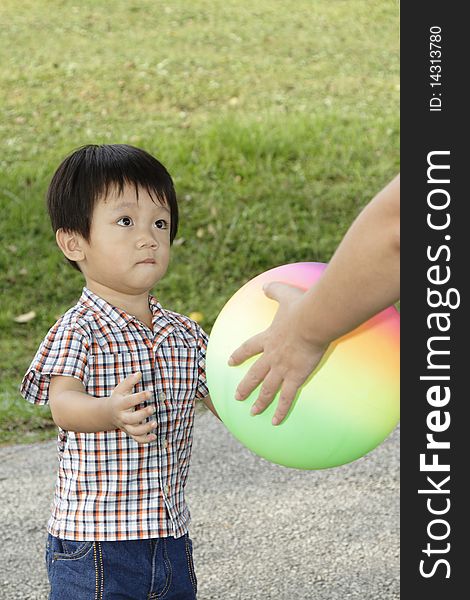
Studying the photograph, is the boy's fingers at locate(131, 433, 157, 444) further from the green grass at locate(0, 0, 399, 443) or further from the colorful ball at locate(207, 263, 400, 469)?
the green grass at locate(0, 0, 399, 443)

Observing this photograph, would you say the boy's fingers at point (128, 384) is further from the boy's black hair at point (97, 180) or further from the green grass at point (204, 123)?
the green grass at point (204, 123)

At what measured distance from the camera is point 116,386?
92.0 inches

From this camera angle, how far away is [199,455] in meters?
4.52

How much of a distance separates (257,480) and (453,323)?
255cm

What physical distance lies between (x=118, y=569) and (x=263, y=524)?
5.06 ft

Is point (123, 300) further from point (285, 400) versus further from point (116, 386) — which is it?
point (285, 400)

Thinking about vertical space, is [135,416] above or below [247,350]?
below

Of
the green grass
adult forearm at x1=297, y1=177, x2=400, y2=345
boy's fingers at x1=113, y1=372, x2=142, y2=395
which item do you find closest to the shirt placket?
boy's fingers at x1=113, y1=372, x2=142, y2=395

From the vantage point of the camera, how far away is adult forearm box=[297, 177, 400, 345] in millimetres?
1795

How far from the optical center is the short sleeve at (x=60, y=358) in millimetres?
2355

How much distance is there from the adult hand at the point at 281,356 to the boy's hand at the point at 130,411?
0.19 metres

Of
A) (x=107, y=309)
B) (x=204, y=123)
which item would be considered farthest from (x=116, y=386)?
(x=204, y=123)

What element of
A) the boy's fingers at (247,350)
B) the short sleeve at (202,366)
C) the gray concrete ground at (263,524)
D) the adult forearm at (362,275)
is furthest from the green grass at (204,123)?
the adult forearm at (362,275)

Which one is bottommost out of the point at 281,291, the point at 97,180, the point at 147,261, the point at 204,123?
the point at 281,291
